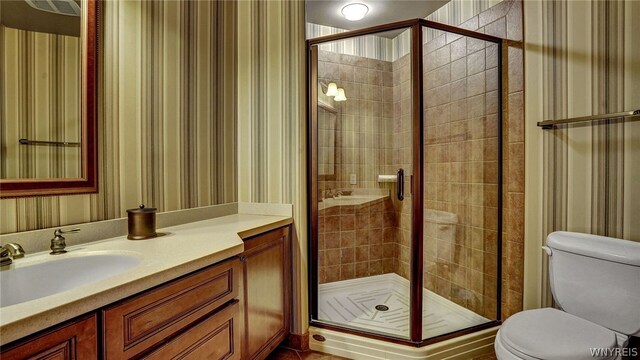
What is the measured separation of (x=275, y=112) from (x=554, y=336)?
6.11ft

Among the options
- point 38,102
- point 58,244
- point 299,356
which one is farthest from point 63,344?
point 299,356

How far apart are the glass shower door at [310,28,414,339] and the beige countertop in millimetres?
807

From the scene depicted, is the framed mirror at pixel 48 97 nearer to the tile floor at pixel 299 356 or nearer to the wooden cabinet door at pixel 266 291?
the wooden cabinet door at pixel 266 291

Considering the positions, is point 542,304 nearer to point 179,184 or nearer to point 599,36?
point 599,36

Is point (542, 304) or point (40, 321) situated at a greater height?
point (40, 321)

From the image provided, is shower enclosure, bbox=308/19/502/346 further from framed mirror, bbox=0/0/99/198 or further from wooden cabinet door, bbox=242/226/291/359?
framed mirror, bbox=0/0/99/198

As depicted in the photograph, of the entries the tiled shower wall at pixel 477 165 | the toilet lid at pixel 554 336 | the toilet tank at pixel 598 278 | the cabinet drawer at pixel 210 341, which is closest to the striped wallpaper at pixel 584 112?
the tiled shower wall at pixel 477 165

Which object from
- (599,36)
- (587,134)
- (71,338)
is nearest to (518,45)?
(599,36)

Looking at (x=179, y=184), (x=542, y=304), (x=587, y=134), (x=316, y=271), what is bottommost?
(x=542, y=304)

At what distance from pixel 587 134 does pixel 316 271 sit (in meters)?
1.78

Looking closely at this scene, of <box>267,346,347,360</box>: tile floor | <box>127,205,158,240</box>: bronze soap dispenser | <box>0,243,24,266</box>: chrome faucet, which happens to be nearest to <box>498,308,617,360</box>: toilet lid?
<box>267,346,347,360</box>: tile floor

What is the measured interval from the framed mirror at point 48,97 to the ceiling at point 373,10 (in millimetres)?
A: 1709

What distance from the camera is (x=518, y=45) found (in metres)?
1.94

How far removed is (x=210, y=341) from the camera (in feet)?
3.83
